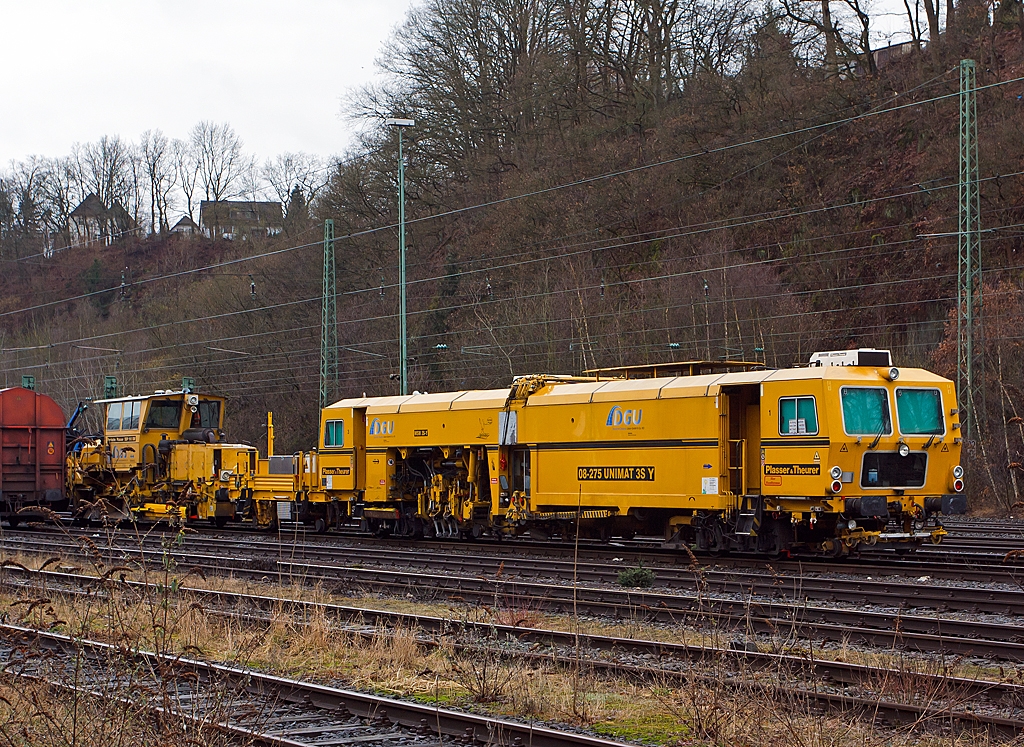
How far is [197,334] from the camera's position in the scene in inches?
2228

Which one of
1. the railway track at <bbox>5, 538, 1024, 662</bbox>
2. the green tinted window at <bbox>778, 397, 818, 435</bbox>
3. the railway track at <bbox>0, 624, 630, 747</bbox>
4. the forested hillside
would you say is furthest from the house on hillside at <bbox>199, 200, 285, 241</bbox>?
the railway track at <bbox>0, 624, 630, 747</bbox>

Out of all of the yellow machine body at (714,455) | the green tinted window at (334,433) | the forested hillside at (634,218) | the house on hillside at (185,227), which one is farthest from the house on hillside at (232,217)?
the yellow machine body at (714,455)

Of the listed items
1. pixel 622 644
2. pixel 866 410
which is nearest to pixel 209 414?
pixel 866 410

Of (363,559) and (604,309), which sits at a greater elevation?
(604,309)

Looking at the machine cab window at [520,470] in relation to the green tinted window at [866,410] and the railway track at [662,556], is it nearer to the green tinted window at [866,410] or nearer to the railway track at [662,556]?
the railway track at [662,556]

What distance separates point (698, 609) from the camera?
12.2 m

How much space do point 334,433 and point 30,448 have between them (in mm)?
8654

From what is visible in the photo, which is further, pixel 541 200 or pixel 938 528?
pixel 541 200

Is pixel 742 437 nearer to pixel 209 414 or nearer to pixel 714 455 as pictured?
pixel 714 455

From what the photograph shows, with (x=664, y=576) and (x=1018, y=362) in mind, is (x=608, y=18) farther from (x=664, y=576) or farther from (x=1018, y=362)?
(x=664, y=576)

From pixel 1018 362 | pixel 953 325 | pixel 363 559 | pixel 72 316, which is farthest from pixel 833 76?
pixel 72 316

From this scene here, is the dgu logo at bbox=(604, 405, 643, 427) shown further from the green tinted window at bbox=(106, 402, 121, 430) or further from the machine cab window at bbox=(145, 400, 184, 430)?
the green tinted window at bbox=(106, 402, 121, 430)

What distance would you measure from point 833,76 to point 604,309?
14605 millimetres

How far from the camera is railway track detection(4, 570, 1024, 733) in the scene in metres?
7.38
